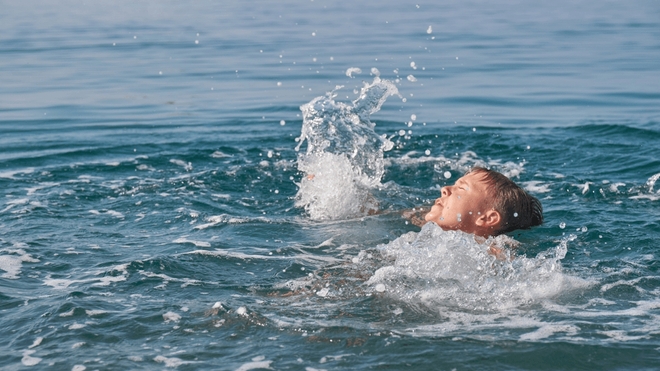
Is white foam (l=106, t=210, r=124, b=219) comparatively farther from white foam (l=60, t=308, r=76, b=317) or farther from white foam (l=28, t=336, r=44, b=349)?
white foam (l=28, t=336, r=44, b=349)

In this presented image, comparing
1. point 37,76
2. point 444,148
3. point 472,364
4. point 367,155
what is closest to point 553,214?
point 367,155

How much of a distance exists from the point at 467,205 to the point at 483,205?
0.44ft

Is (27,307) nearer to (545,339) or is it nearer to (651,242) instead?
(545,339)

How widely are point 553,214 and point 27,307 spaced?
16.2 ft

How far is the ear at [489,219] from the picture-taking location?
7.30m

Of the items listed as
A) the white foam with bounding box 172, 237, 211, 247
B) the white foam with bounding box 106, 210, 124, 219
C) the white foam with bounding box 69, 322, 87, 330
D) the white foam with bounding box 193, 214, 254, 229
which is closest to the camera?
the white foam with bounding box 69, 322, 87, 330

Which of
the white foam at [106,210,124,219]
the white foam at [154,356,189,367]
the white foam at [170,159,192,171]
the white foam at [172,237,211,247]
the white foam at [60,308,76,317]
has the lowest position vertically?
the white foam at [172,237,211,247]

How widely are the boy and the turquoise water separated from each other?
0.36 m

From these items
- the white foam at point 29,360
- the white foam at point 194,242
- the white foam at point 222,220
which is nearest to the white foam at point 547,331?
the white foam at point 29,360

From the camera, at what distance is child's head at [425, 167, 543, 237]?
24.0 ft

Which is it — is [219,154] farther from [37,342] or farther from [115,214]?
[37,342]

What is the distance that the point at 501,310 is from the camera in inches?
218

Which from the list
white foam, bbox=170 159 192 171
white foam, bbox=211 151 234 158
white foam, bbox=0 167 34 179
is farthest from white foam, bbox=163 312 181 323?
white foam, bbox=211 151 234 158

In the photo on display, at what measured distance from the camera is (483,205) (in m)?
7.32
